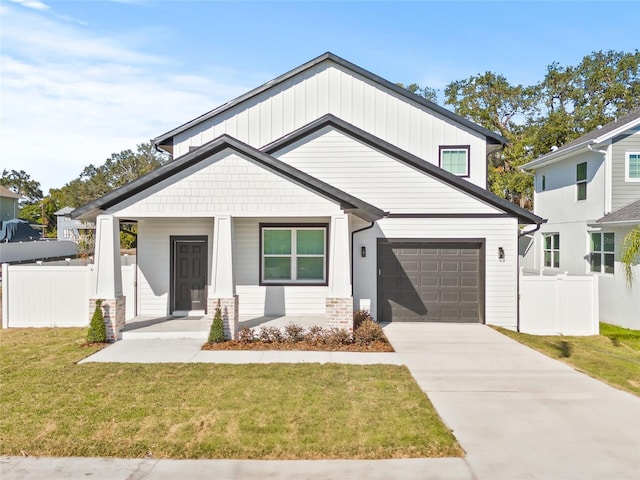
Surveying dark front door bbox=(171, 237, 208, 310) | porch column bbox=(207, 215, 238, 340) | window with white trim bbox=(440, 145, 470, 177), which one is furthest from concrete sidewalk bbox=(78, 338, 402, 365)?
window with white trim bbox=(440, 145, 470, 177)

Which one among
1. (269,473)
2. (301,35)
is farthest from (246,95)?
(269,473)

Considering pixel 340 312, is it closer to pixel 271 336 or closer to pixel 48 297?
pixel 271 336

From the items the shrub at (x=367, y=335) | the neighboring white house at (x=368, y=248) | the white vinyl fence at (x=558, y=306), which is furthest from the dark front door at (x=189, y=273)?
the white vinyl fence at (x=558, y=306)

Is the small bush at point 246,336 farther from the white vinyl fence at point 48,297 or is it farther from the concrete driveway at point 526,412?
the white vinyl fence at point 48,297

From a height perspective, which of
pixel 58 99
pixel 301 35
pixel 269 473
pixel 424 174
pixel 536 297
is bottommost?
pixel 269 473

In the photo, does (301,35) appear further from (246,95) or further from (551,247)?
(551,247)

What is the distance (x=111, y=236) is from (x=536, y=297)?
11.8m

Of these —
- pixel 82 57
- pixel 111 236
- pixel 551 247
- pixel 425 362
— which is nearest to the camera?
pixel 425 362

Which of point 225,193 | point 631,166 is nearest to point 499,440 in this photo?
point 225,193

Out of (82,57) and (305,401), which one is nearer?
(305,401)

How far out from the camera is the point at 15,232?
1457 inches

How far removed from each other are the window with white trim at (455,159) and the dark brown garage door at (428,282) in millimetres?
2875

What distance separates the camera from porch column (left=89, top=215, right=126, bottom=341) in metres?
10.4

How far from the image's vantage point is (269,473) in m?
4.74
